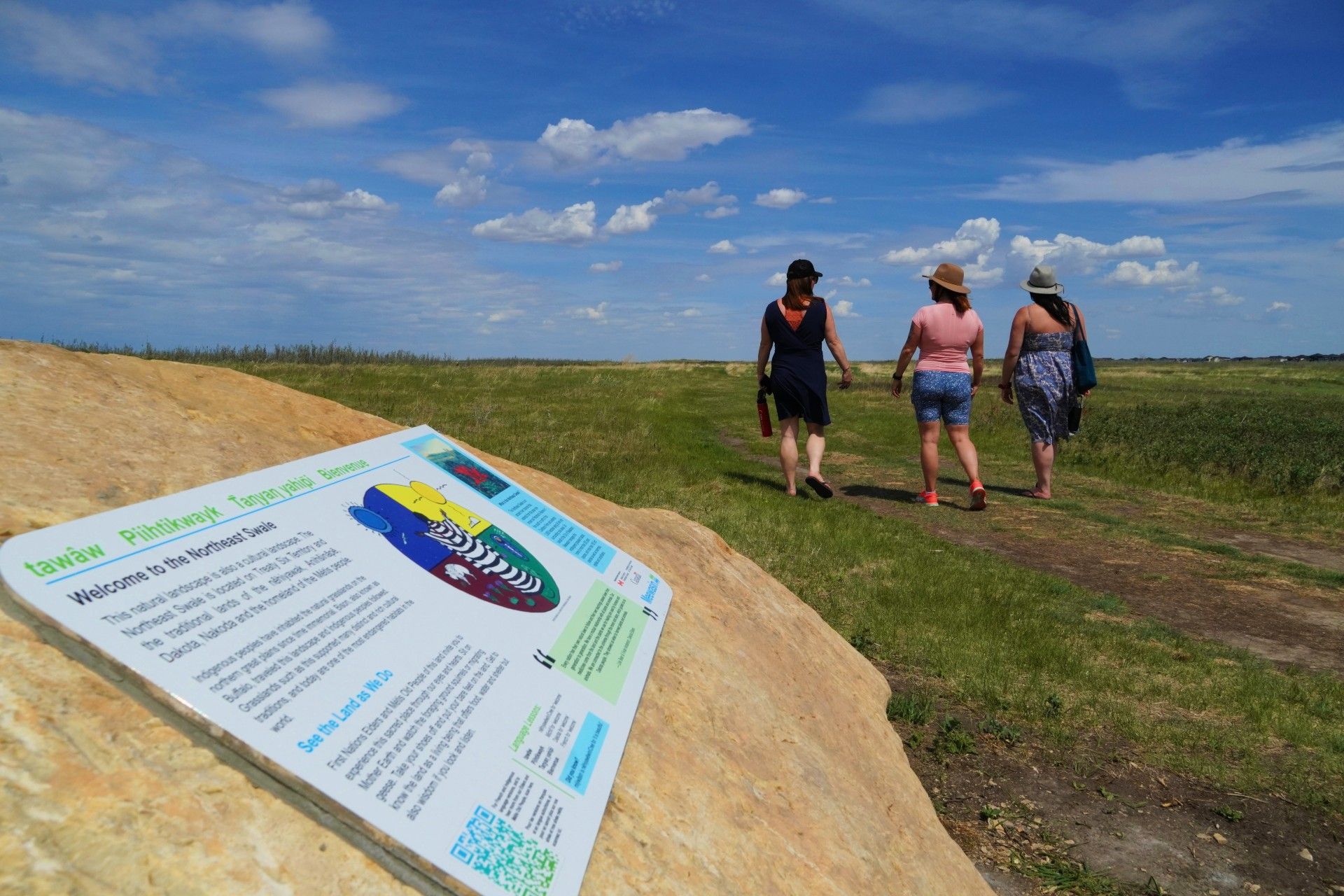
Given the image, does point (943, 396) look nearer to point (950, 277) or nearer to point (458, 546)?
point (950, 277)

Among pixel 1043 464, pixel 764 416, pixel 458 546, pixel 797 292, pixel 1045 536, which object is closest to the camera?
pixel 458 546

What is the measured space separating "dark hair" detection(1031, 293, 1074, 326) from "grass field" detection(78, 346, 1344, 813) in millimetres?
1911

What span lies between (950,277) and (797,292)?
1488mm

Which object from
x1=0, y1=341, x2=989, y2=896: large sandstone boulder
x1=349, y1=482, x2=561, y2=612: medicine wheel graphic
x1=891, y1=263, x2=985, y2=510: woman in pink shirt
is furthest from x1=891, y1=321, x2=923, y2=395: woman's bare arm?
x1=349, y1=482, x2=561, y2=612: medicine wheel graphic

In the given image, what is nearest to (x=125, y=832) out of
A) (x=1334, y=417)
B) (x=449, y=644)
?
(x=449, y=644)

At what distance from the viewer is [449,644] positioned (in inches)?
79.0

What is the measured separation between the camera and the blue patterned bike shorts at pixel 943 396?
8.66 m

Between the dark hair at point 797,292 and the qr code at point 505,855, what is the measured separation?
7.18 meters

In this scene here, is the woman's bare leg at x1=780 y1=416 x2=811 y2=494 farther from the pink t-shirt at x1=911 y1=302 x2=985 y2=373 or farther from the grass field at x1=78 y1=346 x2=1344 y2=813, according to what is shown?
the pink t-shirt at x1=911 y1=302 x2=985 y2=373

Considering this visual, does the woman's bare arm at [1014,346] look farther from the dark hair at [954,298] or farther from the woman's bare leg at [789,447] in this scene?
the woman's bare leg at [789,447]

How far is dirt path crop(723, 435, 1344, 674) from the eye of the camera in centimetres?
559

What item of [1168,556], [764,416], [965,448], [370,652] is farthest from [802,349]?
A: [370,652]

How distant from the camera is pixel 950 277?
27.9 ft

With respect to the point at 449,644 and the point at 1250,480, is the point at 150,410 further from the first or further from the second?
the point at 1250,480
